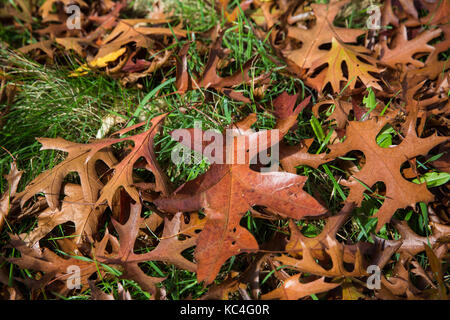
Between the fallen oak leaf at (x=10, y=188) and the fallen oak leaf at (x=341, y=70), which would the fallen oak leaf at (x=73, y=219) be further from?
the fallen oak leaf at (x=341, y=70)

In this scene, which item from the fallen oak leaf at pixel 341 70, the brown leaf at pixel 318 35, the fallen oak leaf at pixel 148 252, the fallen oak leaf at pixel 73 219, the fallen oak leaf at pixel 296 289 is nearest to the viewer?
the fallen oak leaf at pixel 296 289

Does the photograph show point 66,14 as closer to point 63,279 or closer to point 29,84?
point 29,84

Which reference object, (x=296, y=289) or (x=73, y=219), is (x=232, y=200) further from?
(x=73, y=219)

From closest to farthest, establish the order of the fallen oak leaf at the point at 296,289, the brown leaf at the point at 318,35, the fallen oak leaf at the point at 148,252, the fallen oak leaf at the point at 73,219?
the fallen oak leaf at the point at 296,289 → the fallen oak leaf at the point at 148,252 → the fallen oak leaf at the point at 73,219 → the brown leaf at the point at 318,35

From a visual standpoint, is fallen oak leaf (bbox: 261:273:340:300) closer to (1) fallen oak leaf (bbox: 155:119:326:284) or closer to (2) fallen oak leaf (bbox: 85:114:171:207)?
(1) fallen oak leaf (bbox: 155:119:326:284)

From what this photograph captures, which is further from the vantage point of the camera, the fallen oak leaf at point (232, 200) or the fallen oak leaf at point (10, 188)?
the fallen oak leaf at point (10, 188)

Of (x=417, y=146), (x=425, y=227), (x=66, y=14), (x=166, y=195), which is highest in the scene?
(x=66, y=14)

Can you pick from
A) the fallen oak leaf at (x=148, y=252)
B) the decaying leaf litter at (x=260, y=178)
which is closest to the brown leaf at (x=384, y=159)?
the decaying leaf litter at (x=260, y=178)
